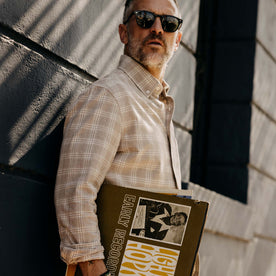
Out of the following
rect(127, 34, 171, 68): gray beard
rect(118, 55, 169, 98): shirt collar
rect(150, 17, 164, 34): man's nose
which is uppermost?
rect(150, 17, 164, 34): man's nose

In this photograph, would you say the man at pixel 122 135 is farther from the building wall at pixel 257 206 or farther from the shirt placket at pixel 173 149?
the building wall at pixel 257 206

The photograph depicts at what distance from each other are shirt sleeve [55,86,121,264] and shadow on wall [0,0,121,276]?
220mm

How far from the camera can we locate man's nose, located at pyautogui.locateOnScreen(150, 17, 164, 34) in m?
2.69

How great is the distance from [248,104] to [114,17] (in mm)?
2432

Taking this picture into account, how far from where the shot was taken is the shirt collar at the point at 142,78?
262 cm

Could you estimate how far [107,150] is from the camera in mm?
2258

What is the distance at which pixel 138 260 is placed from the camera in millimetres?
2156

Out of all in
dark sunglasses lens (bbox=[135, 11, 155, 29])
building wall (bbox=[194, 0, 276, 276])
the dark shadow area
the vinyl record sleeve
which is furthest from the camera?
the dark shadow area

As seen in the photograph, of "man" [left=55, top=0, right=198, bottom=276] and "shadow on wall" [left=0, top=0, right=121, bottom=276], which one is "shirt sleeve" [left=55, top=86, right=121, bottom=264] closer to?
"man" [left=55, top=0, right=198, bottom=276]

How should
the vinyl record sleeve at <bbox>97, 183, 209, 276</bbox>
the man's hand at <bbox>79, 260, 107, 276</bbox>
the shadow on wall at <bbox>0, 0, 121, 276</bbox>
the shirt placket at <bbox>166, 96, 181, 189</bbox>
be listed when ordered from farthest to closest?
the shirt placket at <bbox>166, 96, 181, 189</bbox> < the shadow on wall at <bbox>0, 0, 121, 276</bbox> < the vinyl record sleeve at <bbox>97, 183, 209, 276</bbox> < the man's hand at <bbox>79, 260, 107, 276</bbox>

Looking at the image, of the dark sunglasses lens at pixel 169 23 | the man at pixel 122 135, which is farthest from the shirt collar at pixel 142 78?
the dark sunglasses lens at pixel 169 23

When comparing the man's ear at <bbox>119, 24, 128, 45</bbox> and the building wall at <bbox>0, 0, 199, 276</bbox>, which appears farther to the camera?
the man's ear at <bbox>119, 24, 128, 45</bbox>

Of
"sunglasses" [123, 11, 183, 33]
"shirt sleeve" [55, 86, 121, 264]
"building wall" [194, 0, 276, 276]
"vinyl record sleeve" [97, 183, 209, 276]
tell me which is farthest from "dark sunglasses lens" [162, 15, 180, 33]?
"building wall" [194, 0, 276, 276]

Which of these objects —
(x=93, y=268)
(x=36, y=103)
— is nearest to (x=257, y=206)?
(x=36, y=103)
